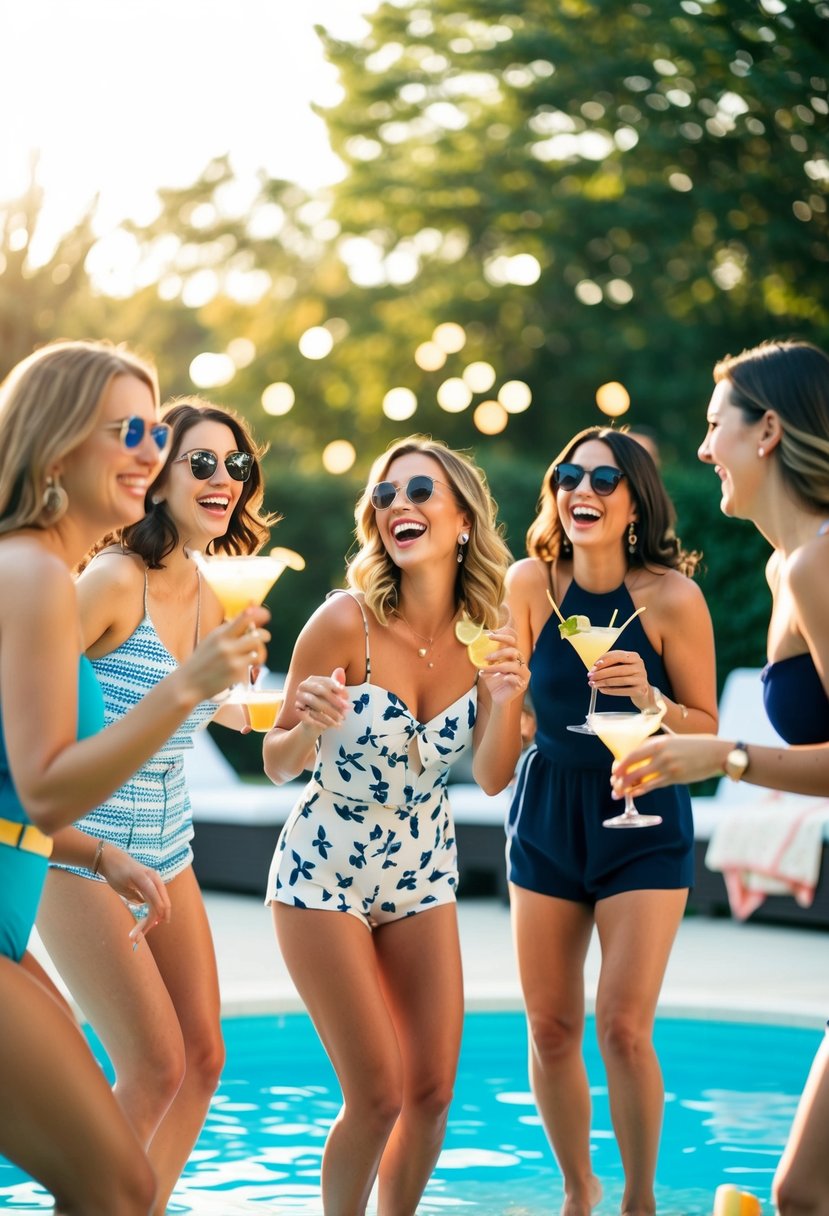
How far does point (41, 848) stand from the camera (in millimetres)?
3074

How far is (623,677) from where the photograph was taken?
4.52 metres

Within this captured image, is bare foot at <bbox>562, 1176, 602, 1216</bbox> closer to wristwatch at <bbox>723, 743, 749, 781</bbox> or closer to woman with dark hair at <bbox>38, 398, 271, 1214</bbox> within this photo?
woman with dark hair at <bbox>38, 398, 271, 1214</bbox>

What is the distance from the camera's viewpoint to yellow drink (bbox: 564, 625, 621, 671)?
4.59 m

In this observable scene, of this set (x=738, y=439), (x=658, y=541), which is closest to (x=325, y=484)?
(x=658, y=541)

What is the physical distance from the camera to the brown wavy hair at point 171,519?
14.6 ft

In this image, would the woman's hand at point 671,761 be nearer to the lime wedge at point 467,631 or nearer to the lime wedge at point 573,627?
the lime wedge at point 467,631

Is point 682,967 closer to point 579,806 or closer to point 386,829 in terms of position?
point 579,806

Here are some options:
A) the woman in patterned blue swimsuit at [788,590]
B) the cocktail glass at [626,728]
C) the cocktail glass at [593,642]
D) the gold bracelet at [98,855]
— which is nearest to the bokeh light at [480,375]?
the cocktail glass at [593,642]

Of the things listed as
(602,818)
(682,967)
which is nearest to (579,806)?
(602,818)

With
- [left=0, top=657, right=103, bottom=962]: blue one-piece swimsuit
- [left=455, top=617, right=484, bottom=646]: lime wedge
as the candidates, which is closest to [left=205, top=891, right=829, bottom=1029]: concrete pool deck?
[left=455, top=617, right=484, bottom=646]: lime wedge

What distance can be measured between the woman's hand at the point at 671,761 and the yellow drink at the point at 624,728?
0.66 meters

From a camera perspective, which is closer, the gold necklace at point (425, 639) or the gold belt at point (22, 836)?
the gold belt at point (22, 836)

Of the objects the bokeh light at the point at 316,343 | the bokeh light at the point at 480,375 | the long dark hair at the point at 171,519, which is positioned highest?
the bokeh light at the point at 316,343

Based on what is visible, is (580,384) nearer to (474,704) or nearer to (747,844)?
(747,844)
